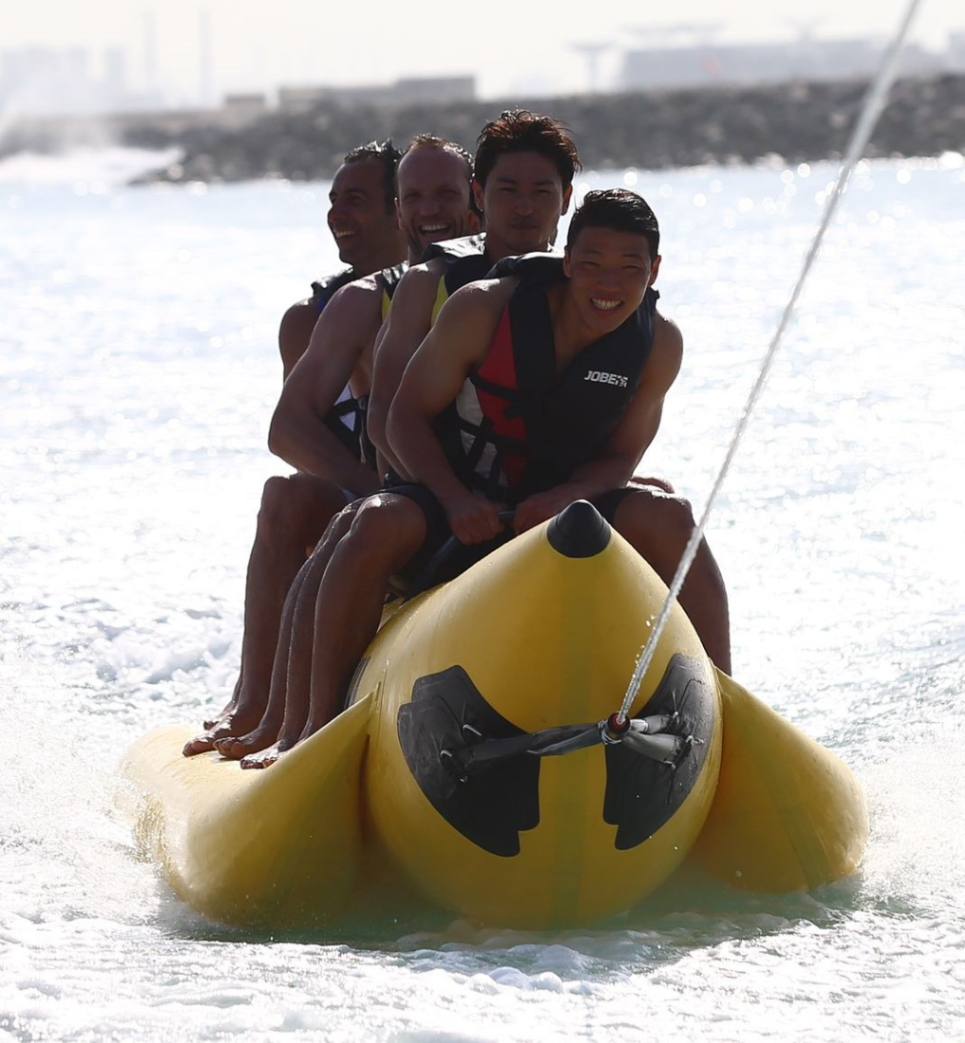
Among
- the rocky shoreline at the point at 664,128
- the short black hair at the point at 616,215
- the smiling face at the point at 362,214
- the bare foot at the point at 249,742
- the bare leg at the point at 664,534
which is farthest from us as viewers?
the rocky shoreline at the point at 664,128

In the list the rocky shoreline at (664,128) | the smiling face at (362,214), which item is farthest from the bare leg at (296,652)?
the rocky shoreline at (664,128)

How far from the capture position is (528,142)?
136 inches

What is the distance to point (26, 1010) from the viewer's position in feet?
8.80

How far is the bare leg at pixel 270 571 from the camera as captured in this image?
3730 mm

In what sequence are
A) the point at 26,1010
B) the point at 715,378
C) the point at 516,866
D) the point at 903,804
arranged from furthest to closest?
the point at 715,378 → the point at 903,804 → the point at 516,866 → the point at 26,1010

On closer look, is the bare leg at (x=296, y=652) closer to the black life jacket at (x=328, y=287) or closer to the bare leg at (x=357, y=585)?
the bare leg at (x=357, y=585)

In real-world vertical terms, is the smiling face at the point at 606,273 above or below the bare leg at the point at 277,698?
above

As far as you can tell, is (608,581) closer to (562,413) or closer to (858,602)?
(562,413)

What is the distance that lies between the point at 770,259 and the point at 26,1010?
15.0 metres

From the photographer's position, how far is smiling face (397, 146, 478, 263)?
3.81m

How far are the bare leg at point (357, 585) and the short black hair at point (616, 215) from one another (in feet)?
1.71

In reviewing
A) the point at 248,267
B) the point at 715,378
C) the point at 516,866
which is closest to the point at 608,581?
the point at 516,866

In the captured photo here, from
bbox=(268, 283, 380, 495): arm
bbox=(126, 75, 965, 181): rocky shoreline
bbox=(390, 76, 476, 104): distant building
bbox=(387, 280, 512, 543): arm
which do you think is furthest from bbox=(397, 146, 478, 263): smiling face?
bbox=(390, 76, 476, 104): distant building

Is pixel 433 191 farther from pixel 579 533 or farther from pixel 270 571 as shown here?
pixel 579 533
